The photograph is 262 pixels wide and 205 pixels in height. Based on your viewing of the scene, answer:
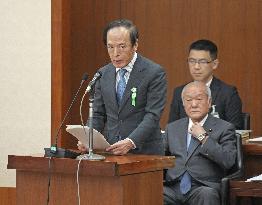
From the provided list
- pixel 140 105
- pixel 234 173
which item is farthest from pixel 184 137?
pixel 140 105

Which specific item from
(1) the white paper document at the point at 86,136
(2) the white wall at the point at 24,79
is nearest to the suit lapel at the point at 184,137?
(1) the white paper document at the point at 86,136

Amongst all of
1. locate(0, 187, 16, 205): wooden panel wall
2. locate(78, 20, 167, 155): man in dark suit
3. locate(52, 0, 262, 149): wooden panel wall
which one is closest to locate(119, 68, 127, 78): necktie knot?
locate(78, 20, 167, 155): man in dark suit

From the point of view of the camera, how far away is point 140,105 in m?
4.16

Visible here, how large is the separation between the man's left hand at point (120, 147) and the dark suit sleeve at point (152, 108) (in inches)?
3.1

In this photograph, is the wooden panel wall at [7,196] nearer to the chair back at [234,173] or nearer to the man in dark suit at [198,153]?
the man in dark suit at [198,153]

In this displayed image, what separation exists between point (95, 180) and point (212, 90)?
7.20ft

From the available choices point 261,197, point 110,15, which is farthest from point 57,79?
point 261,197

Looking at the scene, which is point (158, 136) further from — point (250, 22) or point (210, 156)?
point (250, 22)

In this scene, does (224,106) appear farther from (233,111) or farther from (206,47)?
(206,47)

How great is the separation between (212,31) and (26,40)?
6.20 ft

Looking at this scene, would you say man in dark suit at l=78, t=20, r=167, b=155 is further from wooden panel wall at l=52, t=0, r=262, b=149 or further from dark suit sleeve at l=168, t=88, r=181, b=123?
wooden panel wall at l=52, t=0, r=262, b=149

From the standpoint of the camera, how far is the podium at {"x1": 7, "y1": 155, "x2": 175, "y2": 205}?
11.5 feet

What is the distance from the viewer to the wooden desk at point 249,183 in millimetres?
4336

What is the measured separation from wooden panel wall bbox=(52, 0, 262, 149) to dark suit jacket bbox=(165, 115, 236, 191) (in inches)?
78.4
